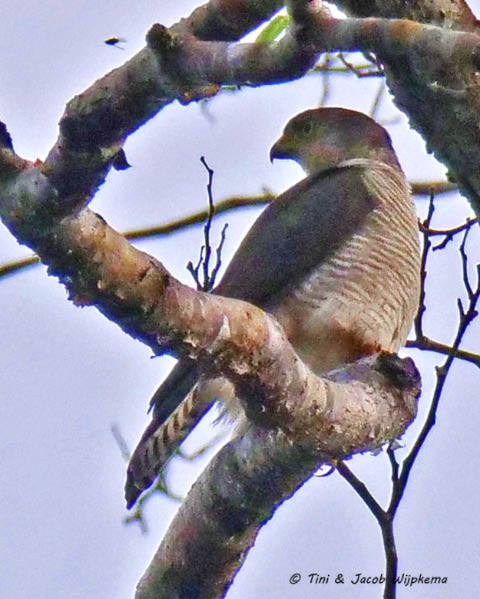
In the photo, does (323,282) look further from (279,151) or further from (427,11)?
(279,151)

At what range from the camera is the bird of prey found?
16.3 ft

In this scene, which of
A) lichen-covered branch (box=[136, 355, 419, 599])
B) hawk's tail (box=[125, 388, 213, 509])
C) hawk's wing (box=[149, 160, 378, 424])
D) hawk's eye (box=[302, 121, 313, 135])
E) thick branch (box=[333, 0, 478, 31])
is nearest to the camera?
lichen-covered branch (box=[136, 355, 419, 599])

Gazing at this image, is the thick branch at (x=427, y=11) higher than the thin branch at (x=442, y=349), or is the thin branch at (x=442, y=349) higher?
the thick branch at (x=427, y=11)

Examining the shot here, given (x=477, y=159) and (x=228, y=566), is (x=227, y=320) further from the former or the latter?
(x=477, y=159)

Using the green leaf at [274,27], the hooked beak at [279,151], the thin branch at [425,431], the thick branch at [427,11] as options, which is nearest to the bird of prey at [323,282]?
the thin branch at [425,431]

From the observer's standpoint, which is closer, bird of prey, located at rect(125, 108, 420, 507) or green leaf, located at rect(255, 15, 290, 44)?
green leaf, located at rect(255, 15, 290, 44)

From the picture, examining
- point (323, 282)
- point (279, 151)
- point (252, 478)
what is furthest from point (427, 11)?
point (279, 151)

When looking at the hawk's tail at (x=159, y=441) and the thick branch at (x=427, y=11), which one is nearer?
the thick branch at (x=427, y=11)

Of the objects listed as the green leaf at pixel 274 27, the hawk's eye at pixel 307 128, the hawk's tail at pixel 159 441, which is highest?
the green leaf at pixel 274 27

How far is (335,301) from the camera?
5074 mm

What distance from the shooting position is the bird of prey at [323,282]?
498 centimetres

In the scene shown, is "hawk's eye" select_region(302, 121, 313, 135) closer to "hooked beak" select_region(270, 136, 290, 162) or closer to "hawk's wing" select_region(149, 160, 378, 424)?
"hooked beak" select_region(270, 136, 290, 162)

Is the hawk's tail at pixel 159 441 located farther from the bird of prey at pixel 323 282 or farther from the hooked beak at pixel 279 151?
the hooked beak at pixel 279 151

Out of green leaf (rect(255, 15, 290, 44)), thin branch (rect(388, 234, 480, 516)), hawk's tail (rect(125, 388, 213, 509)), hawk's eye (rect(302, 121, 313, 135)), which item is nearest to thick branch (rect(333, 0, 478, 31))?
green leaf (rect(255, 15, 290, 44))
